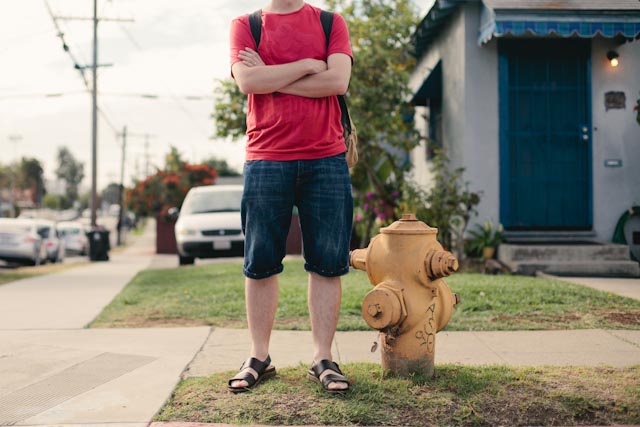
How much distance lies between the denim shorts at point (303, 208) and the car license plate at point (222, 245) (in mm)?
9702

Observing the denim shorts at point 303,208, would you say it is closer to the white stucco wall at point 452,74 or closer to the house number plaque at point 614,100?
the white stucco wall at point 452,74

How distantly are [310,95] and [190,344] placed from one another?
2168mm

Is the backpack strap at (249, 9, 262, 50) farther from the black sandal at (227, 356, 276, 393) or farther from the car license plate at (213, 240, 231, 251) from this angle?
the car license plate at (213, 240, 231, 251)

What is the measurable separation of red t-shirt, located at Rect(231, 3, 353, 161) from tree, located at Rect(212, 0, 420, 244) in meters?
7.77

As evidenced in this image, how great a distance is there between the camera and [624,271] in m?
8.92

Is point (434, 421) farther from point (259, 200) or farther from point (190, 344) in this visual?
point (190, 344)

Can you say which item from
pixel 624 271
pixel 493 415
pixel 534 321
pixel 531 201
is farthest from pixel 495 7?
pixel 493 415

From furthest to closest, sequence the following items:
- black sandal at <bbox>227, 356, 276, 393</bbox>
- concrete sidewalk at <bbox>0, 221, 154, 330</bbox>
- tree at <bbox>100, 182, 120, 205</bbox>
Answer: tree at <bbox>100, 182, 120, 205</bbox> → concrete sidewalk at <bbox>0, 221, 154, 330</bbox> → black sandal at <bbox>227, 356, 276, 393</bbox>

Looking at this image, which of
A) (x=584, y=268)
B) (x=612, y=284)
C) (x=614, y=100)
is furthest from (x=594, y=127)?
(x=612, y=284)

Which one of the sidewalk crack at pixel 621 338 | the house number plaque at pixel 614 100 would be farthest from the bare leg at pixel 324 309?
the house number plaque at pixel 614 100

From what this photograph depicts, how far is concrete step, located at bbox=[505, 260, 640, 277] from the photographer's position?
8.90 meters

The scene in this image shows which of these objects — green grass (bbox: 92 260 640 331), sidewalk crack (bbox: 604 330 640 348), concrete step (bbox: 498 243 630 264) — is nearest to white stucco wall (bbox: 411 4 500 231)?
concrete step (bbox: 498 243 630 264)

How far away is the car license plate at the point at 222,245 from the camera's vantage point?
1316 centimetres

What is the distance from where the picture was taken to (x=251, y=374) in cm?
343
